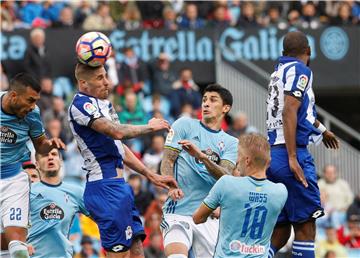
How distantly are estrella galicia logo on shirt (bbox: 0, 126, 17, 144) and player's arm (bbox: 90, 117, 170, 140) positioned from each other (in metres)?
1.14

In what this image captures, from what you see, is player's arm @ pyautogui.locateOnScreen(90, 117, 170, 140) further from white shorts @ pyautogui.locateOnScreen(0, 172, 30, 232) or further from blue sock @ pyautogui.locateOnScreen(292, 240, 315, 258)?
blue sock @ pyautogui.locateOnScreen(292, 240, 315, 258)

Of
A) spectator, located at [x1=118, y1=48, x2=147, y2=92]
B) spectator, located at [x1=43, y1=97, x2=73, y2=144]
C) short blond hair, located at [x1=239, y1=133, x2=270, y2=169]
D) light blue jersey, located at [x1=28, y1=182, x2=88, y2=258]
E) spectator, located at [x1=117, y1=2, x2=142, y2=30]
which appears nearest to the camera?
short blond hair, located at [x1=239, y1=133, x2=270, y2=169]

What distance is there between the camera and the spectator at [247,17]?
2592cm

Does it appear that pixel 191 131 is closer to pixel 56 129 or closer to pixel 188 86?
pixel 56 129

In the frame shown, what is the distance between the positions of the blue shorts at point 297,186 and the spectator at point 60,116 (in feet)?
29.9

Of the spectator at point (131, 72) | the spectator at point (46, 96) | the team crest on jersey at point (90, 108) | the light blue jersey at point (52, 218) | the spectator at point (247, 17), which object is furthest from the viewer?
the spectator at point (247, 17)

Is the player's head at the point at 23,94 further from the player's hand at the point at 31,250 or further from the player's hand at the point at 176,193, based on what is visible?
the player's hand at the point at 176,193

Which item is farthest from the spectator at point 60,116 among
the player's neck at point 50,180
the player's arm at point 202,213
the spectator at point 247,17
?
the player's arm at point 202,213

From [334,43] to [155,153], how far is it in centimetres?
718

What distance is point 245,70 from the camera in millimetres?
25281

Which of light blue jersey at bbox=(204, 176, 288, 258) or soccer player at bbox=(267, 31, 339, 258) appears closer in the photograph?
light blue jersey at bbox=(204, 176, 288, 258)

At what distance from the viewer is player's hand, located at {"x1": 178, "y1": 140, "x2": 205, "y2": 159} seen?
11195mm

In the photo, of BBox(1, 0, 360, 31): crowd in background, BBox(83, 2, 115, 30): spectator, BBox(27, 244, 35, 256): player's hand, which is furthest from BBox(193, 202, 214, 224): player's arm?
BBox(83, 2, 115, 30): spectator

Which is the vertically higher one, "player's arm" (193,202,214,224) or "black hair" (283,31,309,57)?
"black hair" (283,31,309,57)
